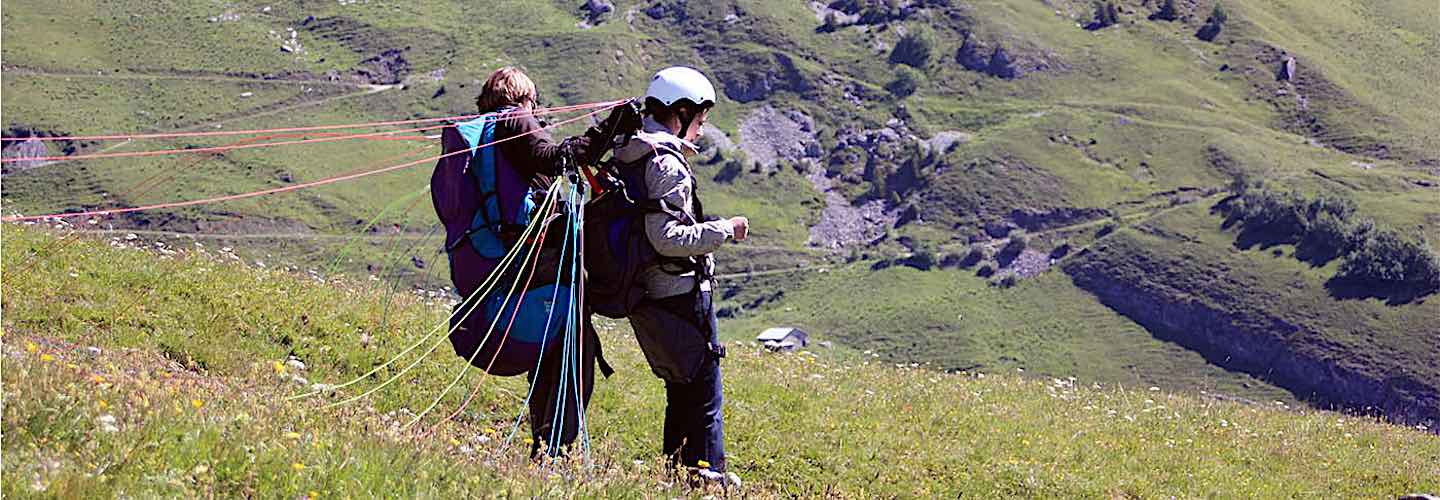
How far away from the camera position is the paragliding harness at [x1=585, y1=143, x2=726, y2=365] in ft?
24.6

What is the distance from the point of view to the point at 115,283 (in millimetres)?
11016

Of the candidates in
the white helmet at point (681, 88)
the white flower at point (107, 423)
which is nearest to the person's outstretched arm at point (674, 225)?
the white helmet at point (681, 88)

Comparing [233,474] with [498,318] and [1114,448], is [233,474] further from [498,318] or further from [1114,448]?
[1114,448]

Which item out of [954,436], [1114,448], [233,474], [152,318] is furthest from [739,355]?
[233,474]

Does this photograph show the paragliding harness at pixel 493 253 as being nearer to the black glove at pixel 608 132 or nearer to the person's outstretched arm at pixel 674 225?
the black glove at pixel 608 132

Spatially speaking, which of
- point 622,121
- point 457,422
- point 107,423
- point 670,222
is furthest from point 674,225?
point 457,422

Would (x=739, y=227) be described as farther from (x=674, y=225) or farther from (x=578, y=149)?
(x=578, y=149)

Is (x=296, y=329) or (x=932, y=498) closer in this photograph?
(x=932, y=498)

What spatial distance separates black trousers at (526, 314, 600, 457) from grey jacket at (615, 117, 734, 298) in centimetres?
52

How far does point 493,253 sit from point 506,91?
933 mm

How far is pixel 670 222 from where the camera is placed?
24.1 feet

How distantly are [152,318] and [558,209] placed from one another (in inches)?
176

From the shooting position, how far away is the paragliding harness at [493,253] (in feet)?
24.1

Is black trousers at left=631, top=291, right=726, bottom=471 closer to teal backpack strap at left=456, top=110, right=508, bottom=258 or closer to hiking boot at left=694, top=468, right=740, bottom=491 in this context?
hiking boot at left=694, top=468, right=740, bottom=491
